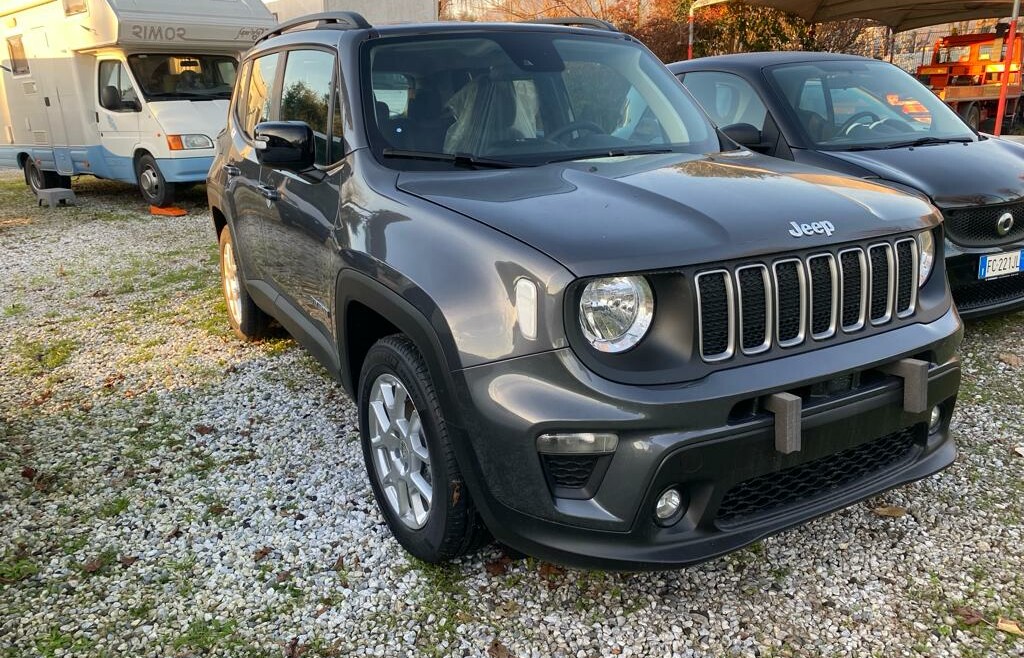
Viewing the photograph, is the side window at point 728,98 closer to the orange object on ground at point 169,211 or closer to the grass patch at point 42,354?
the grass patch at point 42,354

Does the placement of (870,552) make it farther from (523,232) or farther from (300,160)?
(300,160)

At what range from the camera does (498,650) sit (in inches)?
97.6

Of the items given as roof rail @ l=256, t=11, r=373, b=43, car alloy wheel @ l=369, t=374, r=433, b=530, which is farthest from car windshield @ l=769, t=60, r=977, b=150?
car alloy wheel @ l=369, t=374, r=433, b=530

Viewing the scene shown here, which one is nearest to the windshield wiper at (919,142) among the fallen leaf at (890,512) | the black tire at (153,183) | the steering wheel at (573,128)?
the steering wheel at (573,128)

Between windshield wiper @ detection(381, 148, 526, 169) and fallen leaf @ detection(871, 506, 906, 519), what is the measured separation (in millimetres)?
1976

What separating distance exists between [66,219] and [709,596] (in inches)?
444

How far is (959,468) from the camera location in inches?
136

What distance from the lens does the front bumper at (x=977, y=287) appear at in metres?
4.55

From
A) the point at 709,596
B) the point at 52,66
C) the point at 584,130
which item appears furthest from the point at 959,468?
the point at 52,66

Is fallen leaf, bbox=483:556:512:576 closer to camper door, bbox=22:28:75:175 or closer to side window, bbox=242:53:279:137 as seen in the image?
side window, bbox=242:53:279:137

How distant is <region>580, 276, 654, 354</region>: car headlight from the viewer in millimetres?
2170

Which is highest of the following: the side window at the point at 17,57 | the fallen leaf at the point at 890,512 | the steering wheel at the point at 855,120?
the side window at the point at 17,57

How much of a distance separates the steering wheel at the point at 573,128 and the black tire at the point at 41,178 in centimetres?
1241

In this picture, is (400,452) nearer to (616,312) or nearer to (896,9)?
(616,312)
